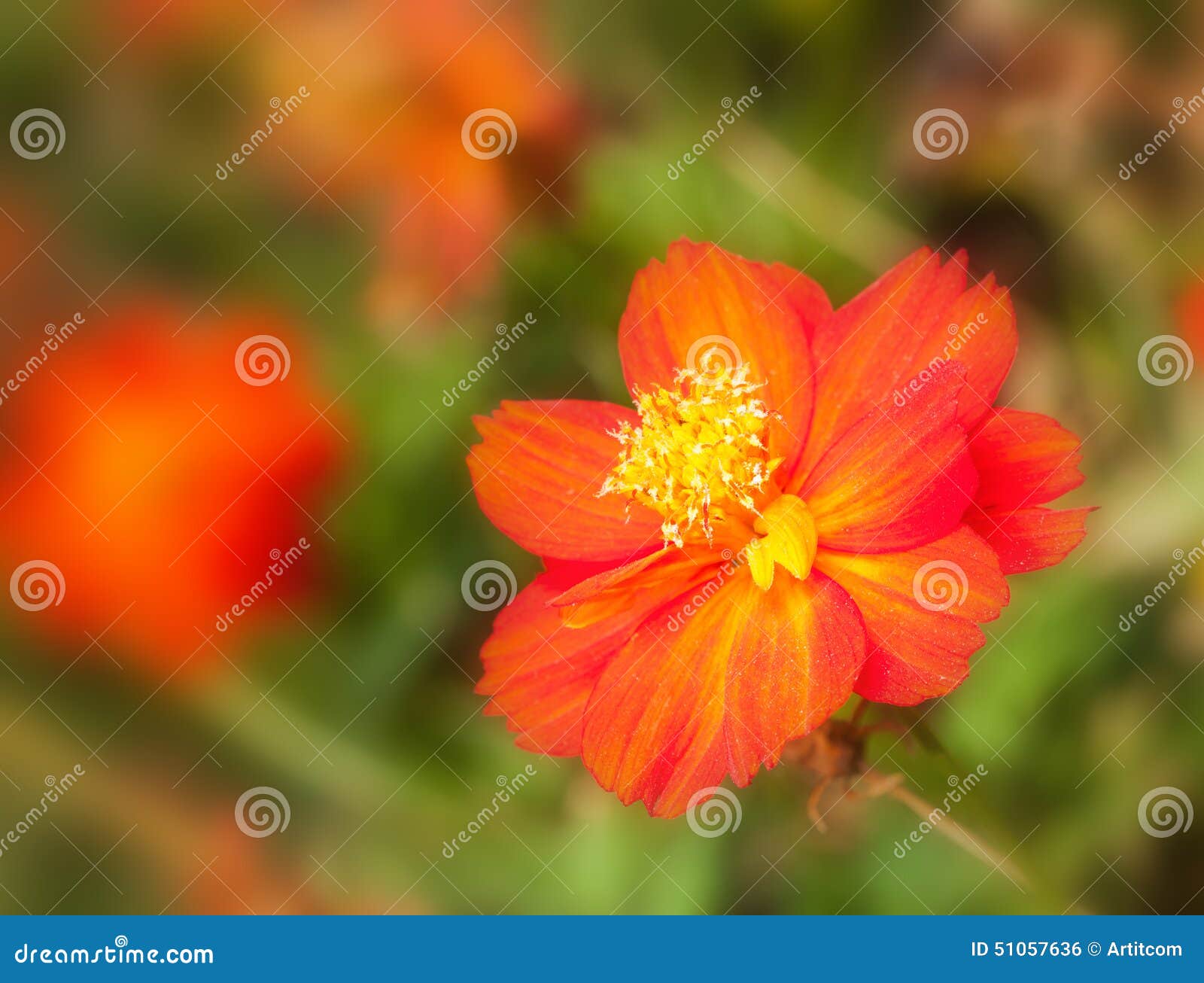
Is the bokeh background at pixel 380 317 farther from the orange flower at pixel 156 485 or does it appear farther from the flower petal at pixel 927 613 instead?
the flower petal at pixel 927 613

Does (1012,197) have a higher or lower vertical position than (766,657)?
higher

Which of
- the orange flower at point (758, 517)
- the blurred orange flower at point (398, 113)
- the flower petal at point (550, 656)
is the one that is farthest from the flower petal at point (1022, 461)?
the blurred orange flower at point (398, 113)

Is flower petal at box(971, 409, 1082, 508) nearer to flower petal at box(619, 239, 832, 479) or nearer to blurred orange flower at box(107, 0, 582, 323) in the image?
flower petal at box(619, 239, 832, 479)

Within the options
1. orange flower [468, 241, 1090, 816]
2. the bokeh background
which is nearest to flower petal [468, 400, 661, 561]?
orange flower [468, 241, 1090, 816]

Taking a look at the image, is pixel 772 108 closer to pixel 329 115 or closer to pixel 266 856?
pixel 329 115

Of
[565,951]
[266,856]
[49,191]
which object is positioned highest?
[49,191]

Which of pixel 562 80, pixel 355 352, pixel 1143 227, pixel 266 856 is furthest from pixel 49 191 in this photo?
pixel 1143 227

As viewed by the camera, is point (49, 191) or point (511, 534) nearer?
point (511, 534)

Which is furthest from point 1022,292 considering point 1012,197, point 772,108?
point 772,108
